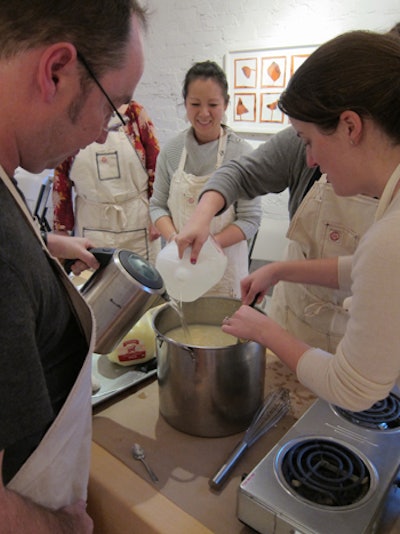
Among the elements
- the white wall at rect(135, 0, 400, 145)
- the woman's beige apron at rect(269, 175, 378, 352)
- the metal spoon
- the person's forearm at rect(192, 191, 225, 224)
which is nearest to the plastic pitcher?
the person's forearm at rect(192, 191, 225, 224)

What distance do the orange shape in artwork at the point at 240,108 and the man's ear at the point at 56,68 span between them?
2.53 metres

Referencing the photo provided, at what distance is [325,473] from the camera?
27.8 inches

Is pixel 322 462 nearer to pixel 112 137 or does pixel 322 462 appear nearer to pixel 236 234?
pixel 236 234

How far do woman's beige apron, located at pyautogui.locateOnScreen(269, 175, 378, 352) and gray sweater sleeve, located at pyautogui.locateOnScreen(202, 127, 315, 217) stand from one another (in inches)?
3.2

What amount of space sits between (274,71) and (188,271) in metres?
2.06

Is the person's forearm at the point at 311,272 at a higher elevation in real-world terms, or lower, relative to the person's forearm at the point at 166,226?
higher

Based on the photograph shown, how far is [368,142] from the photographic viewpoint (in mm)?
670

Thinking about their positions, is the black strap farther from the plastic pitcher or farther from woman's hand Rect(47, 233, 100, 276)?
woman's hand Rect(47, 233, 100, 276)

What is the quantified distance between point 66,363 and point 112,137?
1772 mm

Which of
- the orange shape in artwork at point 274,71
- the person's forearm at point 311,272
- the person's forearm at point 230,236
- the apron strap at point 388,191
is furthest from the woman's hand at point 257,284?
the orange shape in artwork at point 274,71

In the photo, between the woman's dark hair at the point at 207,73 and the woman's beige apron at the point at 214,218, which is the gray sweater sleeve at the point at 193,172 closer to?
the woman's beige apron at the point at 214,218

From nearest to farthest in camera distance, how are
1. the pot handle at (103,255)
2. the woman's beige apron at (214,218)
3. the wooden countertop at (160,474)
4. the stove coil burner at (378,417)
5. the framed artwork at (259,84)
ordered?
the wooden countertop at (160,474) → the stove coil burner at (378,417) → the pot handle at (103,255) → the woman's beige apron at (214,218) → the framed artwork at (259,84)

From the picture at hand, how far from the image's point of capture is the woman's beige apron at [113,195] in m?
2.19

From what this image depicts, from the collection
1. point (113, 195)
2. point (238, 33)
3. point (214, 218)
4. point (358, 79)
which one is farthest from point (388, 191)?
point (238, 33)
